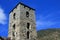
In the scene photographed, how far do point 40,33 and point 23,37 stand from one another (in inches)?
1577

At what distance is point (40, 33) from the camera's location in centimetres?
6675

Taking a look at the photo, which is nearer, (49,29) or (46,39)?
(46,39)

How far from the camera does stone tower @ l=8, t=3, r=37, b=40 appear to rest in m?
27.4

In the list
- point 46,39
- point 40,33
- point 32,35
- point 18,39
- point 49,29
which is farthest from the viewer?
point 49,29

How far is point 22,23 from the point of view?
27.9 metres

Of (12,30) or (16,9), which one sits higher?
(16,9)

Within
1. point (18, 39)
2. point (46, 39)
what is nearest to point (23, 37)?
point (18, 39)

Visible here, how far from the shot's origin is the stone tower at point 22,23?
2739cm

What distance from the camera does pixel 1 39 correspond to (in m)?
27.4

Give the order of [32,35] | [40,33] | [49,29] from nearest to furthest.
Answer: [32,35]
[40,33]
[49,29]

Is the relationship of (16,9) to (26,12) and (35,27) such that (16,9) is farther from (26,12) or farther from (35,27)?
(35,27)

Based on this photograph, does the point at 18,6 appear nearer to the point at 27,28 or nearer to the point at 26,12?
the point at 26,12

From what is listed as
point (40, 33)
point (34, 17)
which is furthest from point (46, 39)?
point (34, 17)

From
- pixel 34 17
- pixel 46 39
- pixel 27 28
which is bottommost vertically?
pixel 46 39
